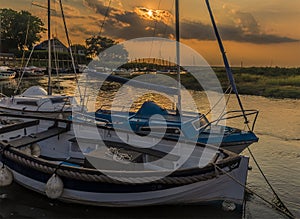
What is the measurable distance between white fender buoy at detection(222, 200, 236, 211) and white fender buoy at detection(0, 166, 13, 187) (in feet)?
18.0

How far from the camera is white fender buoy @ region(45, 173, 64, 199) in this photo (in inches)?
270

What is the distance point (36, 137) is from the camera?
8.98 metres

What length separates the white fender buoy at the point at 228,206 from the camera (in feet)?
24.5

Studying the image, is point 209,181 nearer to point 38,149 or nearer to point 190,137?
point 190,137

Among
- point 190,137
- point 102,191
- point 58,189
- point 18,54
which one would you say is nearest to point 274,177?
point 190,137

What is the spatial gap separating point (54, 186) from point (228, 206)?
4230 millimetres

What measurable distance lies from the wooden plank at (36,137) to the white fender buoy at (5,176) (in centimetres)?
69

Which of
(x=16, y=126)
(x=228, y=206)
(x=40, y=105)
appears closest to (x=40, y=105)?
(x=40, y=105)

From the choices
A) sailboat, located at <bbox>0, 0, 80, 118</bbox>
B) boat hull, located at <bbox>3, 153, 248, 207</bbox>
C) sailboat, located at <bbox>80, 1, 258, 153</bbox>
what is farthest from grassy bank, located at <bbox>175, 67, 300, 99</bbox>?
boat hull, located at <bbox>3, 153, 248, 207</bbox>

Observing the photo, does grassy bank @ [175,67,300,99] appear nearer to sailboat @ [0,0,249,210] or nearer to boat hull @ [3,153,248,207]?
sailboat @ [0,0,249,210]

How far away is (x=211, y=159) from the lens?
7.54 meters

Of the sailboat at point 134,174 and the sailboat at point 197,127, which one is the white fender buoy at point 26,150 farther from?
the sailboat at point 197,127

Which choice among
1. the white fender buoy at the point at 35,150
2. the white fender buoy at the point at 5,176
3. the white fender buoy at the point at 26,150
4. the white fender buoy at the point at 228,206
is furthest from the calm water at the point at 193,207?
the white fender buoy at the point at 35,150

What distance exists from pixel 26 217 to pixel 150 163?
332cm
